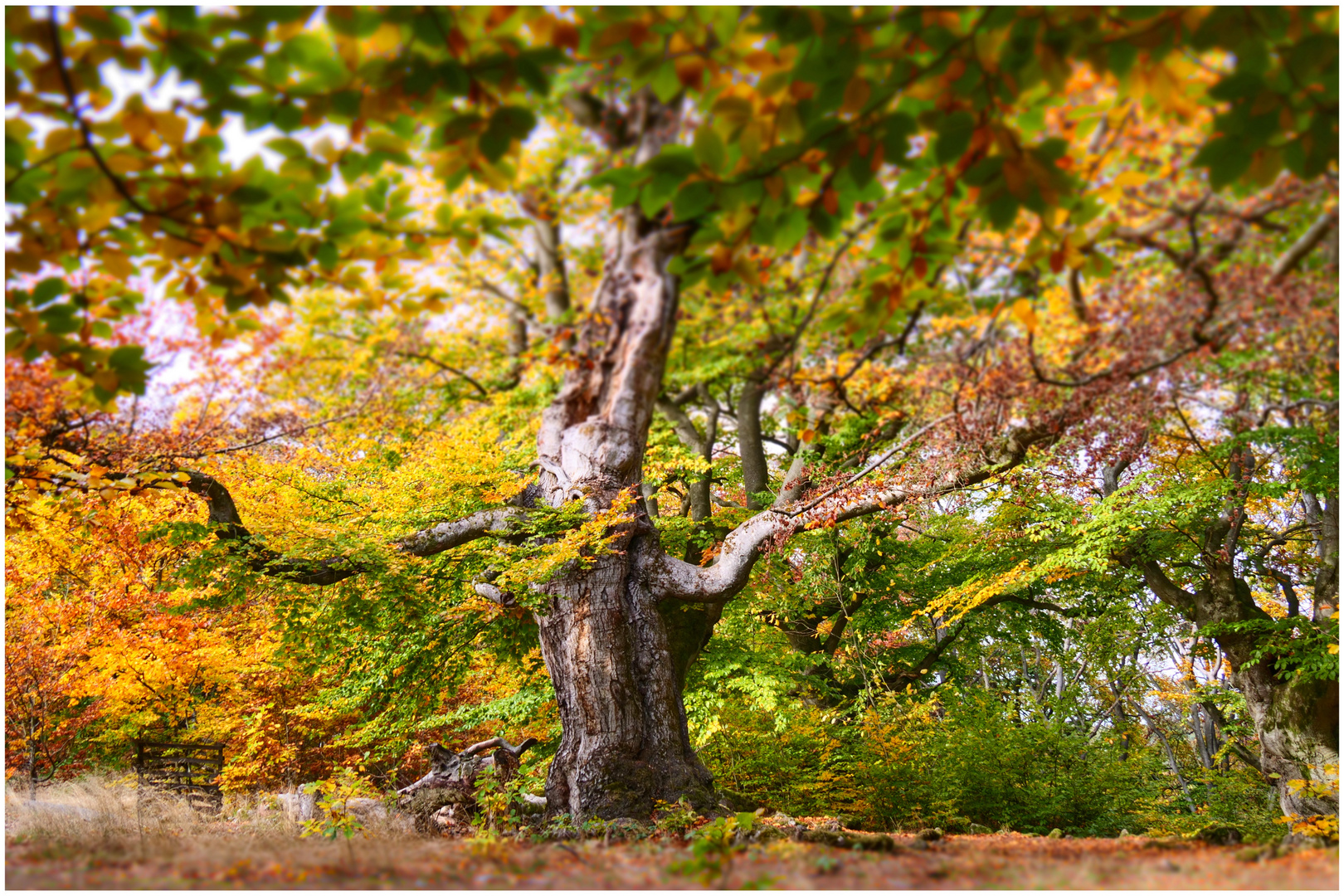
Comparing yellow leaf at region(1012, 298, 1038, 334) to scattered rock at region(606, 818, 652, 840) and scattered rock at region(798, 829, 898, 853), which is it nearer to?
scattered rock at region(798, 829, 898, 853)

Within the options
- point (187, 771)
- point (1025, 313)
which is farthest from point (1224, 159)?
point (187, 771)

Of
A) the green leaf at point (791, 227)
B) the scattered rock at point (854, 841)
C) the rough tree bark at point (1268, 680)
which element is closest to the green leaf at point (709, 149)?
the green leaf at point (791, 227)

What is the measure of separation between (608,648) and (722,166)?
4.31 m

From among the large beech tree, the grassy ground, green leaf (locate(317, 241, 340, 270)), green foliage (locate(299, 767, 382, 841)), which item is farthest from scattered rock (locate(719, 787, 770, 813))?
green leaf (locate(317, 241, 340, 270))

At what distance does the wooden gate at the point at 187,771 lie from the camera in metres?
9.81

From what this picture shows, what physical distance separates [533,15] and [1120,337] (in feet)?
8.53

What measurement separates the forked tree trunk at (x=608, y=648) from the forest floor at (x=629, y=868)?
2280 mm

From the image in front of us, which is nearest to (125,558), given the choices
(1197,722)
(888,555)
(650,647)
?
(650,647)

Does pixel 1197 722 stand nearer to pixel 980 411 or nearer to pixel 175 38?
pixel 980 411

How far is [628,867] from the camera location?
8.53 feet

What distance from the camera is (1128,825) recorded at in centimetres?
895

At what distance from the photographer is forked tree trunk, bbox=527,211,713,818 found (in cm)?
502

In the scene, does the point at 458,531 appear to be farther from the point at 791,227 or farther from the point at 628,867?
the point at 791,227

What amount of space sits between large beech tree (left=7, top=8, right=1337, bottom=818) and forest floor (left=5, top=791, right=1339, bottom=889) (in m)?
1.69
